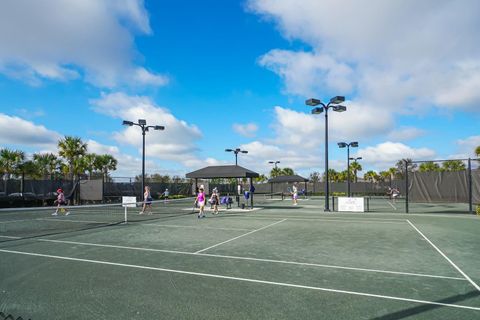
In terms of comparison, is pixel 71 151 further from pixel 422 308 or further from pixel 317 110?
pixel 422 308

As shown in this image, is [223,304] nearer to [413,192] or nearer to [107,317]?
[107,317]

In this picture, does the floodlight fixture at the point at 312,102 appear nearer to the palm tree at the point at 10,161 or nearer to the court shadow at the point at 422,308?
the court shadow at the point at 422,308

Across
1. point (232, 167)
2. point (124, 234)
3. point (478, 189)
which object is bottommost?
point (124, 234)

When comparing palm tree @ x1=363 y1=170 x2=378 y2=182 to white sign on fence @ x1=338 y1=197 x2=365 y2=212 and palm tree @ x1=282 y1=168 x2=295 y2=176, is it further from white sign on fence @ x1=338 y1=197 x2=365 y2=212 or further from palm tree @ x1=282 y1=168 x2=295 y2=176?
white sign on fence @ x1=338 y1=197 x2=365 y2=212

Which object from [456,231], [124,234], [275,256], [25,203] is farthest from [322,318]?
[25,203]

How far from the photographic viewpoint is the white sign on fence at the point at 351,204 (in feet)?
72.2

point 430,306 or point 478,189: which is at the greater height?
point 478,189

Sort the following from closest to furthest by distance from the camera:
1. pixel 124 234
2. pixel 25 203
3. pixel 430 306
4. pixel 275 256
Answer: pixel 430 306 → pixel 275 256 → pixel 124 234 → pixel 25 203

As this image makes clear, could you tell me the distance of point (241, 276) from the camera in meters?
6.58

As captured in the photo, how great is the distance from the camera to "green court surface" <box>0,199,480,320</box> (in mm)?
4812

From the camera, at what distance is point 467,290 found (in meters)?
5.68

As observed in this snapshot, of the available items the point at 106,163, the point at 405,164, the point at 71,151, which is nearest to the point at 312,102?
the point at 405,164

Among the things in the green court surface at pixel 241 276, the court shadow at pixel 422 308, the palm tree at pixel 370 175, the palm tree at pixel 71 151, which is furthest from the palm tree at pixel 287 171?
the court shadow at pixel 422 308

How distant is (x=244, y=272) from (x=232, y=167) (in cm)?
2033
